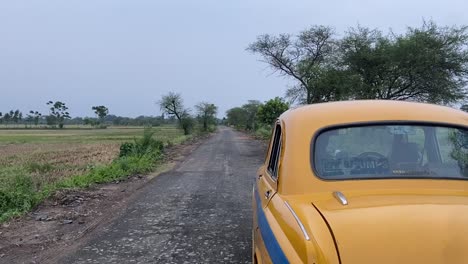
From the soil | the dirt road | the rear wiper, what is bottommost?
the soil

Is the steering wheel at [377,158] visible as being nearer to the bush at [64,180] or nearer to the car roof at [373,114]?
the car roof at [373,114]

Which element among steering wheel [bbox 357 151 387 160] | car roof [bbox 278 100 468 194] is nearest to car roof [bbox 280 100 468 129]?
car roof [bbox 278 100 468 194]

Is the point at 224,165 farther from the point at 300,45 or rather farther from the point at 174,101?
the point at 174,101

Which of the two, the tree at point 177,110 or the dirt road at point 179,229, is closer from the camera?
the dirt road at point 179,229

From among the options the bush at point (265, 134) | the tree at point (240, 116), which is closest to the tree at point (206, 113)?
the tree at point (240, 116)

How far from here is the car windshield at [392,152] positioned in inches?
113

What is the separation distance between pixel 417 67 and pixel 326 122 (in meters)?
17.7

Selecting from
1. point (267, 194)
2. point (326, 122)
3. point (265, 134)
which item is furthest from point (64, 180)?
point (265, 134)

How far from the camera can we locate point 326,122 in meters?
3.10

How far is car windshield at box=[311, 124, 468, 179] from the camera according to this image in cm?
286

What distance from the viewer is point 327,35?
3152cm

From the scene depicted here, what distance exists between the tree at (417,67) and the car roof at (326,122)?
17187 millimetres

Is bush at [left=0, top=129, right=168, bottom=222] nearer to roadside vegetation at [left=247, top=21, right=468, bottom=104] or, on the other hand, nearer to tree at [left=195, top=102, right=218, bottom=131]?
roadside vegetation at [left=247, top=21, right=468, bottom=104]

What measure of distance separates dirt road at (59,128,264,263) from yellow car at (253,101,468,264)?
217 centimetres
